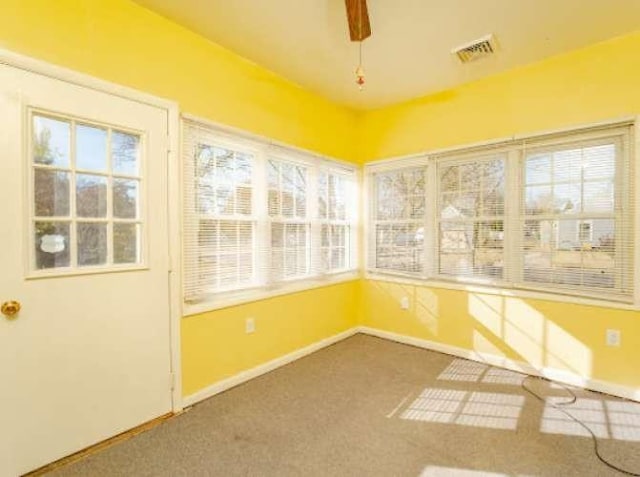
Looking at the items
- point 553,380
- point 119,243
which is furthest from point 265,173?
point 553,380

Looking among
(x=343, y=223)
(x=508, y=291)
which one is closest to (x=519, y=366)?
(x=508, y=291)

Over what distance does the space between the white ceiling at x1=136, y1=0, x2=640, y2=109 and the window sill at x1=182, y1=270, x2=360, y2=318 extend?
1.97 metres

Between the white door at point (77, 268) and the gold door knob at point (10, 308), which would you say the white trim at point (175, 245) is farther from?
the gold door knob at point (10, 308)

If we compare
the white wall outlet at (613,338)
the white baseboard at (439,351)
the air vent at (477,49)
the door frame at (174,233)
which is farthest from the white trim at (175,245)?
the white wall outlet at (613,338)

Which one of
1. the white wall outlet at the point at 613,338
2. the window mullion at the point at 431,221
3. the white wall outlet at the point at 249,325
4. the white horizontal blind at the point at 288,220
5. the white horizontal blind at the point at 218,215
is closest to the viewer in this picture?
the white horizontal blind at the point at 218,215

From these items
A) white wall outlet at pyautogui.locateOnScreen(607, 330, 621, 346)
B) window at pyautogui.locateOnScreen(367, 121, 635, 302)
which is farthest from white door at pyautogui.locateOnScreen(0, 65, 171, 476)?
white wall outlet at pyautogui.locateOnScreen(607, 330, 621, 346)

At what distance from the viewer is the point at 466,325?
10.7ft

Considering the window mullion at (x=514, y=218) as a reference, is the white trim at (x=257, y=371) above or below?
below

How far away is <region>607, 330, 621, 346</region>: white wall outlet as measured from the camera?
2.51 m

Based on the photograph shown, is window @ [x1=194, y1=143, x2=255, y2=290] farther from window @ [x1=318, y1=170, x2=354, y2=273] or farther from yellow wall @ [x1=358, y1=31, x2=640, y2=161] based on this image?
yellow wall @ [x1=358, y1=31, x2=640, y2=161]

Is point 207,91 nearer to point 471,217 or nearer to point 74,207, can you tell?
point 74,207

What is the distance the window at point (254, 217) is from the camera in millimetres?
2461

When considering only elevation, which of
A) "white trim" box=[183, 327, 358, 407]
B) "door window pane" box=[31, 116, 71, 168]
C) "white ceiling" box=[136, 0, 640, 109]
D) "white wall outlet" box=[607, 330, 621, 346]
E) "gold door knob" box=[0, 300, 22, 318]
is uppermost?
"white ceiling" box=[136, 0, 640, 109]

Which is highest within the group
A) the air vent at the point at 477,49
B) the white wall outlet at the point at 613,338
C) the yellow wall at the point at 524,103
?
the air vent at the point at 477,49
